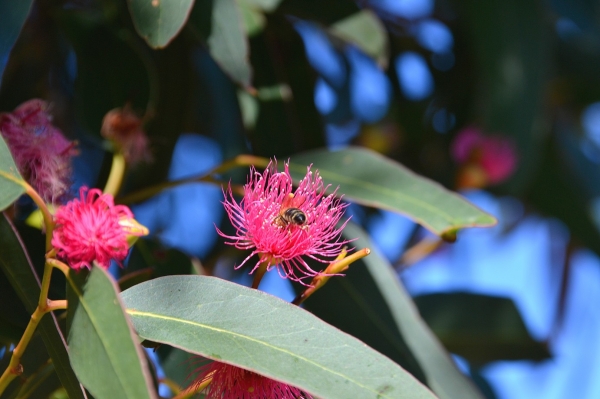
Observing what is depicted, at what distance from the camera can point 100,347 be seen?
1.72 feet

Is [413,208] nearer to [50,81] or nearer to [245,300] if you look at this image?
[245,300]

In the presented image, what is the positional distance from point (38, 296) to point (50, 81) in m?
0.97

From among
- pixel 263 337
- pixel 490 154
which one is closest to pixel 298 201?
pixel 263 337

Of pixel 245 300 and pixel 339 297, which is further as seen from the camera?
pixel 339 297

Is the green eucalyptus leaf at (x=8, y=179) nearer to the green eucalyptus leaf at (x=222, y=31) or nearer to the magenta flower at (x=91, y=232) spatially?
the magenta flower at (x=91, y=232)

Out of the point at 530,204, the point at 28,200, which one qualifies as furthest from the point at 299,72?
Result: the point at 530,204

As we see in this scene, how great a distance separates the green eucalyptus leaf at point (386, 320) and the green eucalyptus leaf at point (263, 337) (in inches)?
13.1

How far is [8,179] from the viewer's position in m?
0.62

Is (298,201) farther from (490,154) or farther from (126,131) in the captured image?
(490,154)

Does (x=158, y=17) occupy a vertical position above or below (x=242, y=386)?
above

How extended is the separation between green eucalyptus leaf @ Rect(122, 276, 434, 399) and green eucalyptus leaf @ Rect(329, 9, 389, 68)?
62 cm

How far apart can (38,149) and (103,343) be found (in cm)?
36

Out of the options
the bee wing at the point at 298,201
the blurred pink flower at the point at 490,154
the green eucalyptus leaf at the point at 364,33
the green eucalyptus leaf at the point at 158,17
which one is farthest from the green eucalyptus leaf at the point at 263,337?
the blurred pink flower at the point at 490,154

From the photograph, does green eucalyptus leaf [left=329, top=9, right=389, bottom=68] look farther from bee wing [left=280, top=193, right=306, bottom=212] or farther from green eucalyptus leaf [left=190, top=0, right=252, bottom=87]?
bee wing [left=280, top=193, right=306, bottom=212]
